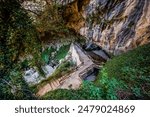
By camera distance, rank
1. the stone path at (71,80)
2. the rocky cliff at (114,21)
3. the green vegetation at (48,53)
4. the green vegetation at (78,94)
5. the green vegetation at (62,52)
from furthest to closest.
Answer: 1. the green vegetation at (62,52)
2. the green vegetation at (48,53)
3. the stone path at (71,80)
4. the rocky cliff at (114,21)
5. the green vegetation at (78,94)

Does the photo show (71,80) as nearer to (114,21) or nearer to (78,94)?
(114,21)

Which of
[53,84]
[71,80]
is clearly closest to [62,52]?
[53,84]

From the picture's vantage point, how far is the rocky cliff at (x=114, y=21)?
14.6 m

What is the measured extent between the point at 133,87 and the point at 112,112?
2.77 metres

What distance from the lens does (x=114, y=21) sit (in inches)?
619

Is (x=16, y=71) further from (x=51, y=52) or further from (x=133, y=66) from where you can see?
(x=51, y=52)

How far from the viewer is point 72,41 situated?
830 inches

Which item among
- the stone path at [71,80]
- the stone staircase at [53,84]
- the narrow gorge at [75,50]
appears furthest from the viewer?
the stone staircase at [53,84]

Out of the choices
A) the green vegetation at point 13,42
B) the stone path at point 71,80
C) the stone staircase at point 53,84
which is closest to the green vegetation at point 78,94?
the green vegetation at point 13,42

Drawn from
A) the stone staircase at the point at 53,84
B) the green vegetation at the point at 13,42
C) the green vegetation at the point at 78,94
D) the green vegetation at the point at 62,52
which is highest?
the green vegetation at the point at 13,42

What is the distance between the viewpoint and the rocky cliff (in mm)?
14562

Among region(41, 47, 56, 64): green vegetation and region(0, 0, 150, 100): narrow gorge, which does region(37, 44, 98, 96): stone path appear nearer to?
region(0, 0, 150, 100): narrow gorge

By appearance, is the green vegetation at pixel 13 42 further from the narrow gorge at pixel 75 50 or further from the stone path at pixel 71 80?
the stone path at pixel 71 80

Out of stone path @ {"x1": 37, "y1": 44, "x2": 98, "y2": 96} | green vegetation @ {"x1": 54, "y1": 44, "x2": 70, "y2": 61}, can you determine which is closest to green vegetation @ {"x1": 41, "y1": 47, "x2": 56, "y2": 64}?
green vegetation @ {"x1": 54, "y1": 44, "x2": 70, "y2": 61}
